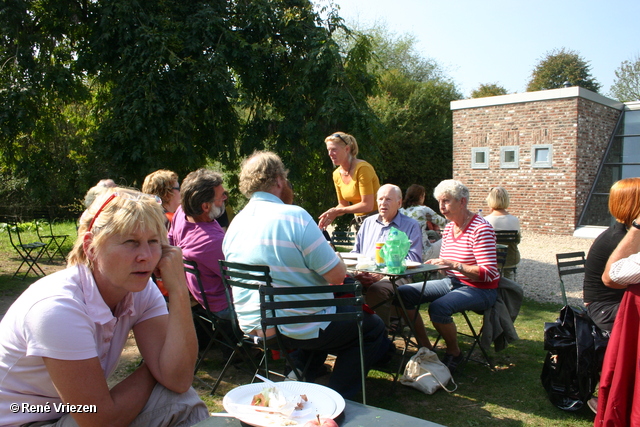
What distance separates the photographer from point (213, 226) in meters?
3.83

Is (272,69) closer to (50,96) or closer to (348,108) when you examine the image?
(348,108)

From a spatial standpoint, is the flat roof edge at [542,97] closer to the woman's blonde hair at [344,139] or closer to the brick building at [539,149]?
the brick building at [539,149]

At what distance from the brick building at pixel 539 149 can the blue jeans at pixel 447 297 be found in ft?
40.5

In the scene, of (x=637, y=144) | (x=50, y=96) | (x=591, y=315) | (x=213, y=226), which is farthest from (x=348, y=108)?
(x=637, y=144)

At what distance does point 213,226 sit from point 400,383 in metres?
1.83

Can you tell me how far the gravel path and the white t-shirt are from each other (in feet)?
21.4

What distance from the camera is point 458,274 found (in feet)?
13.1

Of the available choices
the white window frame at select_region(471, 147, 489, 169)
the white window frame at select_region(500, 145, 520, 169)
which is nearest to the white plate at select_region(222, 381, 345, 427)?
the white window frame at select_region(500, 145, 520, 169)

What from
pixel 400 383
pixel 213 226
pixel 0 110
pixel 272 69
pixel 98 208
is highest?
pixel 272 69

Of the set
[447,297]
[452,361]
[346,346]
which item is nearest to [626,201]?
[447,297]

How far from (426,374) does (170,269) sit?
2.39 m

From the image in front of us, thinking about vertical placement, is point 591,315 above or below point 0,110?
below

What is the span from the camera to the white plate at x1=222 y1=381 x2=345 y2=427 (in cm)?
143

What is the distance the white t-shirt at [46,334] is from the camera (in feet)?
4.92
